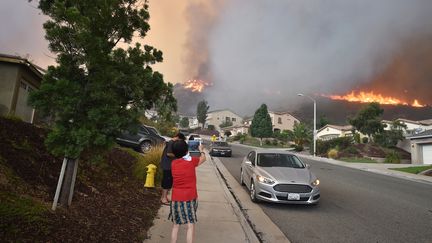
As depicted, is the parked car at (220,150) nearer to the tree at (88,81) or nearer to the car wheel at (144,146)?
the car wheel at (144,146)

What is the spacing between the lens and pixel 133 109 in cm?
515

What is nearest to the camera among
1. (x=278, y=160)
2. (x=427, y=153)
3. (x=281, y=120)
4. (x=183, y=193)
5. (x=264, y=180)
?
→ (x=183, y=193)

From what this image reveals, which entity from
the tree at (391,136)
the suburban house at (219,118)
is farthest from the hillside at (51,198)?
the suburban house at (219,118)

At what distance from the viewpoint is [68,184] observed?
192 inches

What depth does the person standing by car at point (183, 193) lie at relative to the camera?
13.5 feet

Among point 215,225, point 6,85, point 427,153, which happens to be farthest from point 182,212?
point 427,153

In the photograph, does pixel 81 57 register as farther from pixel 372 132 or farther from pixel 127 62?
pixel 372 132

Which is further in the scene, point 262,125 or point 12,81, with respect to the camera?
point 262,125

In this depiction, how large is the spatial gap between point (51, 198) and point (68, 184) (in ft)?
1.22

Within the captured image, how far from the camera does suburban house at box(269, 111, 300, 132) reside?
89750mm

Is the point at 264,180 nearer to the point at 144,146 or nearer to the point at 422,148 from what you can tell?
the point at 144,146

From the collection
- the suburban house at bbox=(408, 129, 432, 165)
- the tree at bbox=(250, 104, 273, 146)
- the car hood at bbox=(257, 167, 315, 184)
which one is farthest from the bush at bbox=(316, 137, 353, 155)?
the car hood at bbox=(257, 167, 315, 184)

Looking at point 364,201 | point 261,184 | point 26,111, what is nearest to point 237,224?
point 261,184

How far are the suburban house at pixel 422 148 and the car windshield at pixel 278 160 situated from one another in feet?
88.1
